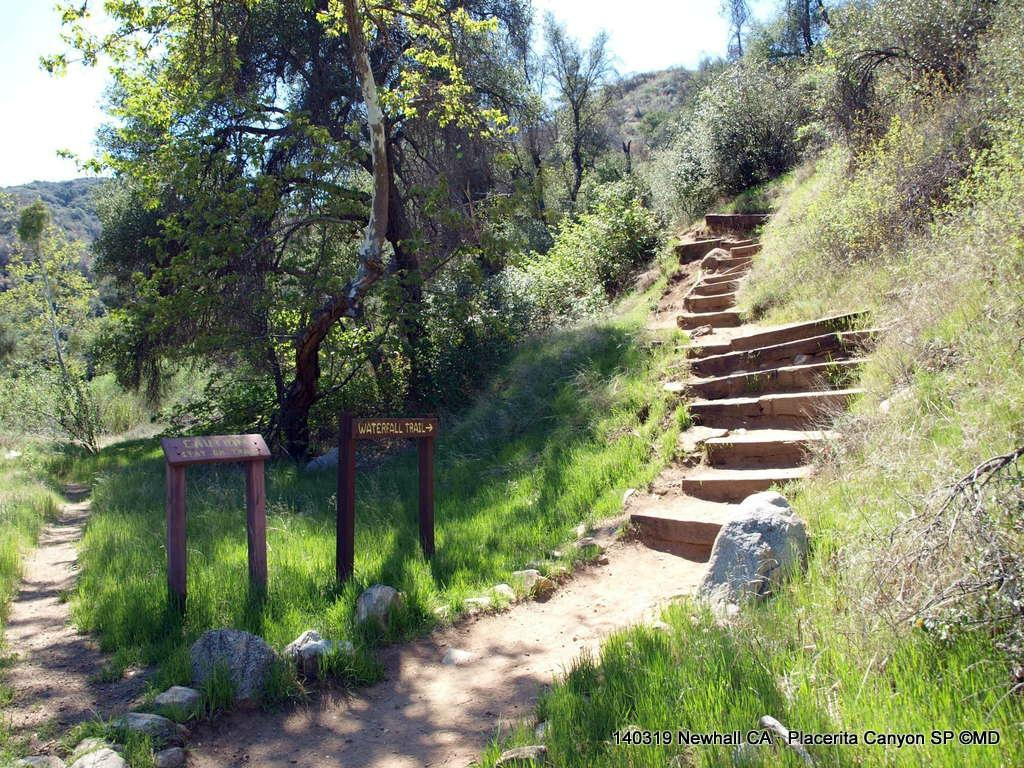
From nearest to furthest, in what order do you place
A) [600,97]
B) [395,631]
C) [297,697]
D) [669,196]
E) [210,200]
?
[297,697]
[395,631]
[210,200]
[669,196]
[600,97]

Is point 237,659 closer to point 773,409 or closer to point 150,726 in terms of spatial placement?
point 150,726

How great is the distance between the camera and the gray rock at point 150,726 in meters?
3.53

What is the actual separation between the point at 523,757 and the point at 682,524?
326cm

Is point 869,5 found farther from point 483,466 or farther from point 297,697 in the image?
point 297,697

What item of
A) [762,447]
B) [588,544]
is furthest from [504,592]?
[762,447]

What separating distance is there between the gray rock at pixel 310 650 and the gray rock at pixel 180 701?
54cm

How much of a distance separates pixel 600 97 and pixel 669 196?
18643 millimetres

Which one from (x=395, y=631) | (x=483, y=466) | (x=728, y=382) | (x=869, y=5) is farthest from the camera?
(x=869, y=5)

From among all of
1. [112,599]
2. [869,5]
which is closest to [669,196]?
[869,5]

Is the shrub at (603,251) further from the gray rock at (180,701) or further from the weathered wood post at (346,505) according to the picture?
the gray rock at (180,701)

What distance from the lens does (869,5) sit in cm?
1235

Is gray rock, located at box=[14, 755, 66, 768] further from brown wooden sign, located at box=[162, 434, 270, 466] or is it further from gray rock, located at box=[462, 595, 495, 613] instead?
gray rock, located at box=[462, 595, 495, 613]

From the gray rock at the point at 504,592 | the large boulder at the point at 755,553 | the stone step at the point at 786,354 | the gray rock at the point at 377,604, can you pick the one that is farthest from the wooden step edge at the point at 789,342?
the gray rock at the point at 377,604

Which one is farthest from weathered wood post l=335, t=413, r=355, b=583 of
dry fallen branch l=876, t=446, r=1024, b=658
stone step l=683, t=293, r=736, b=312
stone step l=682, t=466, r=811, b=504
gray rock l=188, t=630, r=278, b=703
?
stone step l=683, t=293, r=736, b=312
